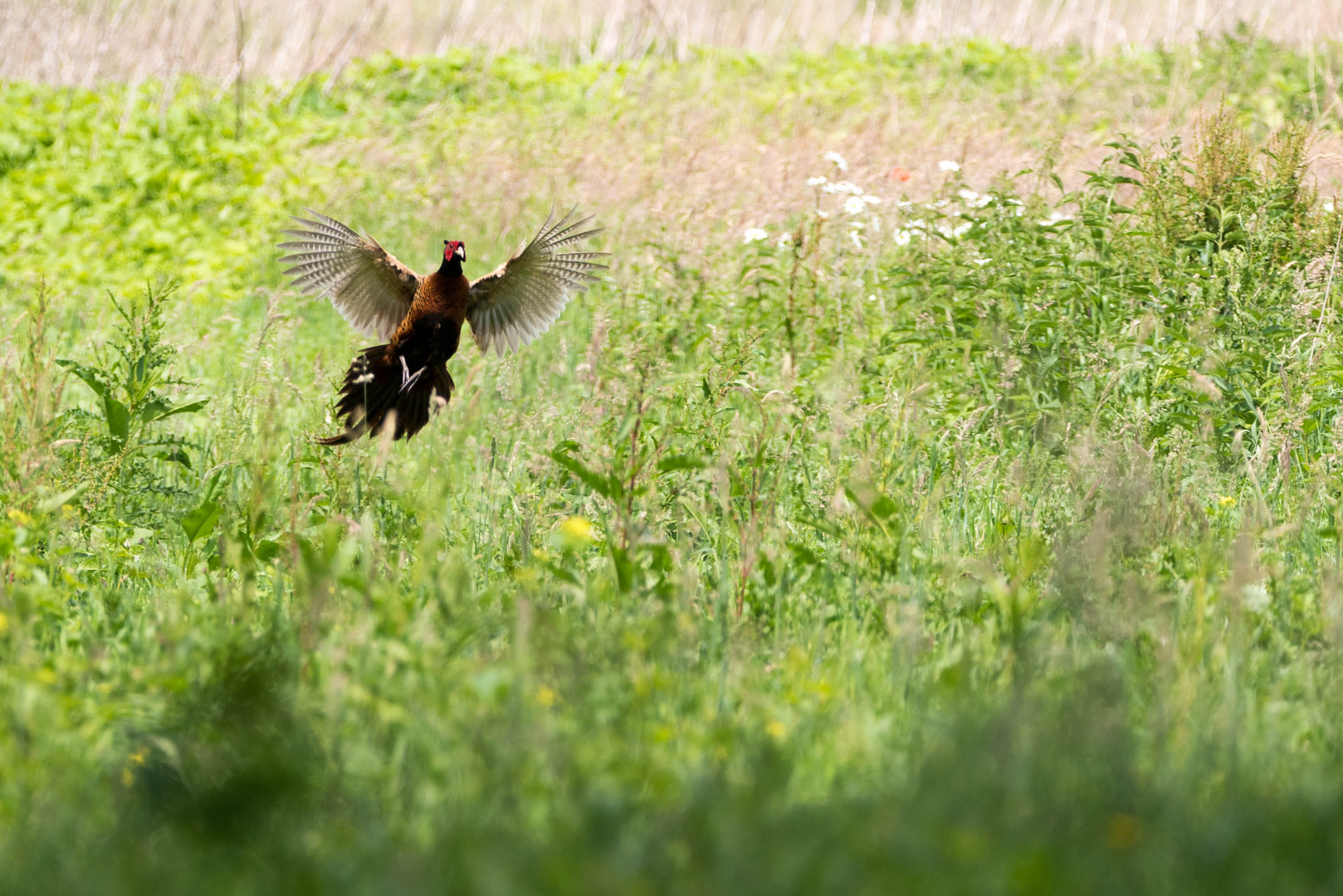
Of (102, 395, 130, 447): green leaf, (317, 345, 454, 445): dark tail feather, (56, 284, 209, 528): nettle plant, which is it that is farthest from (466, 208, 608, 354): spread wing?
(102, 395, 130, 447): green leaf

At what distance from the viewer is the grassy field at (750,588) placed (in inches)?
64.5

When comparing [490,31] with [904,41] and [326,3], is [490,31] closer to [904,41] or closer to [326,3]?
[326,3]

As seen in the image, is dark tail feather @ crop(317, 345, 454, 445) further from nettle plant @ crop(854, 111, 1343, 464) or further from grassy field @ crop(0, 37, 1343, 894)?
nettle plant @ crop(854, 111, 1343, 464)

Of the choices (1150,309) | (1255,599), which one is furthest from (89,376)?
(1150,309)

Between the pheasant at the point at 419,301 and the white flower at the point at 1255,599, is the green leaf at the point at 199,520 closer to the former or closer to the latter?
the pheasant at the point at 419,301

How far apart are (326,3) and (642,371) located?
1220 centimetres

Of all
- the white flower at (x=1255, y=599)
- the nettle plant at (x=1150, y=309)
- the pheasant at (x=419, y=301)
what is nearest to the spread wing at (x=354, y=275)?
the pheasant at (x=419, y=301)

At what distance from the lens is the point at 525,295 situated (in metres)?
5.05

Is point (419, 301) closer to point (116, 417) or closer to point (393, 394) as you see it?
point (393, 394)

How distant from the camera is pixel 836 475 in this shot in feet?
10.2

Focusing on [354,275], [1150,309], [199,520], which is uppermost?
[1150,309]

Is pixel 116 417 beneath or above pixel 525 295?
beneath

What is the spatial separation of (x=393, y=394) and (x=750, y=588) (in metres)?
2.12

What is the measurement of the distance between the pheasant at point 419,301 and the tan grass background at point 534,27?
27.4ft
